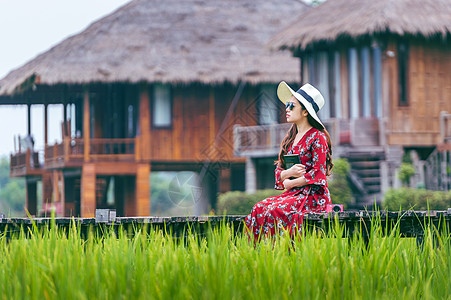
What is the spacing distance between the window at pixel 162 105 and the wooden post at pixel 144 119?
284 millimetres

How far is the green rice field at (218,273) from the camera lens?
456cm

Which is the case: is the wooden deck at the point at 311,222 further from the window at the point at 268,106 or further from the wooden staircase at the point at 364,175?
the window at the point at 268,106

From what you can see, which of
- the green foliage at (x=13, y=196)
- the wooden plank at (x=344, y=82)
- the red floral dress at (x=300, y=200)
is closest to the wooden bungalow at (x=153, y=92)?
the wooden plank at (x=344, y=82)

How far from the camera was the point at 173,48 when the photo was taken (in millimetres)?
22828

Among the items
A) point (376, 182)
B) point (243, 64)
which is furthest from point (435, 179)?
point (243, 64)

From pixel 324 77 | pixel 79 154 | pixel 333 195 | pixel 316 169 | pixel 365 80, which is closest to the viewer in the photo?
pixel 316 169

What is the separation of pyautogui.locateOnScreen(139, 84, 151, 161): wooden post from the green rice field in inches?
666

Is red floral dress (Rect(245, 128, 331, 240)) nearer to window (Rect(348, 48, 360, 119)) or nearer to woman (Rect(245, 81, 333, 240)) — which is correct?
woman (Rect(245, 81, 333, 240))

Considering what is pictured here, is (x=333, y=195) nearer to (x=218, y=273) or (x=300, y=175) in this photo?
(x=300, y=175)

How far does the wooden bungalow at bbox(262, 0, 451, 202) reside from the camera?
18.6 m

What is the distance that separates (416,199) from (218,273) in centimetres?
1228

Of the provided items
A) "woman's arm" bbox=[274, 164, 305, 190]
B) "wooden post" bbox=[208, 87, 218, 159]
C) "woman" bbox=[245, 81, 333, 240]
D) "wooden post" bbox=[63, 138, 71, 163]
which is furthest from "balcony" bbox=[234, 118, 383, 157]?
"woman's arm" bbox=[274, 164, 305, 190]

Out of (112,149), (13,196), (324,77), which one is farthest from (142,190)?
(13,196)

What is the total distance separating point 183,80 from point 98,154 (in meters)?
3.00
